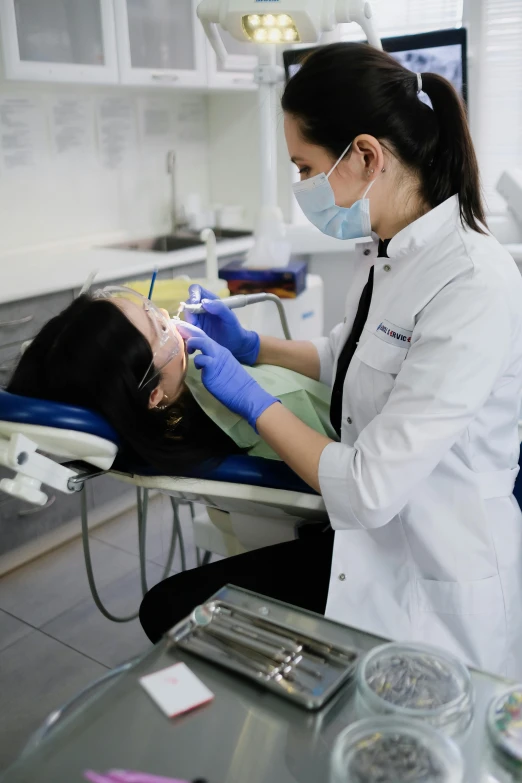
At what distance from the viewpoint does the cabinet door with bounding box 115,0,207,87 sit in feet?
9.06

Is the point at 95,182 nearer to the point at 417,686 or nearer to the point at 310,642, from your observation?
the point at 310,642

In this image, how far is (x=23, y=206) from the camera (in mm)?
2896

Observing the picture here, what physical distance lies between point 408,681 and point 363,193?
0.81 metres

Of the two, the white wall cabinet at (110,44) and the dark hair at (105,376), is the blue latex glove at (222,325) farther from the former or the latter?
the white wall cabinet at (110,44)

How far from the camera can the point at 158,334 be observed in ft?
4.34

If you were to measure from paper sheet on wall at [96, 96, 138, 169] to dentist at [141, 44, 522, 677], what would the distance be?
2.19 metres

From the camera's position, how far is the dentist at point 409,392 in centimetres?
108

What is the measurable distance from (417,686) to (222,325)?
97 cm

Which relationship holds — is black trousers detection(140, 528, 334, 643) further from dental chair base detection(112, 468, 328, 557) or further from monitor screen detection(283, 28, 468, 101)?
monitor screen detection(283, 28, 468, 101)

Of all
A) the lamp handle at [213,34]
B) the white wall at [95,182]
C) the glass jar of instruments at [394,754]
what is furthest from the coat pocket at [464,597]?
the white wall at [95,182]

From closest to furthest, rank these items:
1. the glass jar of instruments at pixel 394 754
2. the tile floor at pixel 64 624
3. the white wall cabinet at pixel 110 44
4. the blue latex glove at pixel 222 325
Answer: the glass jar of instruments at pixel 394 754, the blue latex glove at pixel 222 325, the tile floor at pixel 64 624, the white wall cabinet at pixel 110 44

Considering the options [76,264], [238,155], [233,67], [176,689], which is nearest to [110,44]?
[233,67]

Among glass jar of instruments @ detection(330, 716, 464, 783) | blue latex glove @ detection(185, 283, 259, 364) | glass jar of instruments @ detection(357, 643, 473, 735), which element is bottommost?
glass jar of instruments @ detection(357, 643, 473, 735)

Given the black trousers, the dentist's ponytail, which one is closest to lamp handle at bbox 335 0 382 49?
the dentist's ponytail
